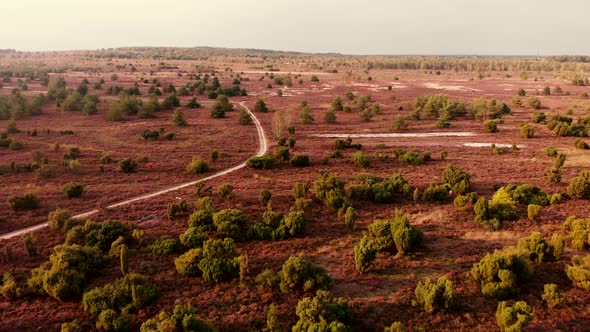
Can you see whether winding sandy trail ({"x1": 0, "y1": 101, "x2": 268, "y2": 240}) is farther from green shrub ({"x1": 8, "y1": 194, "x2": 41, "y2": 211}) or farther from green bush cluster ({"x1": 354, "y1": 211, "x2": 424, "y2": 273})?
green bush cluster ({"x1": 354, "y1": 211, "x2": 424, "y2": 273})

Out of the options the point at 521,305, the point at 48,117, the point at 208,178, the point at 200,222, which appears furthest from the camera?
the point at 48,117

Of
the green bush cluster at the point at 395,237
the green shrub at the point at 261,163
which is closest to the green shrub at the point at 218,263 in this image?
the green bush cluster at the point at 395,237

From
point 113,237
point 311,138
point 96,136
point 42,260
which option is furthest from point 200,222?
point 96,136

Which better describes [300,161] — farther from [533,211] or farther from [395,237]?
[533,211]

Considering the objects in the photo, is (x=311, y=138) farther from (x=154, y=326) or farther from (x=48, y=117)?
(x=48, y=117)

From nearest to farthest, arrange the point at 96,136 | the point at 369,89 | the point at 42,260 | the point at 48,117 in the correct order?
the point at 42,260, the point at 96,136, the point at 48,117, the point at 369,89

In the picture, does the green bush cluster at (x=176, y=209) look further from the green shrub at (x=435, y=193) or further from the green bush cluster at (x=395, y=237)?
the green shrub at (x=435, y=193)

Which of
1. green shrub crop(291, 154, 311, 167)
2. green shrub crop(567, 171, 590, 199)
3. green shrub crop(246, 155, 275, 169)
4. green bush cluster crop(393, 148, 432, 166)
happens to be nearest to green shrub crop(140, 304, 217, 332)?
green shrub crop(246, 155, 275, 169)
